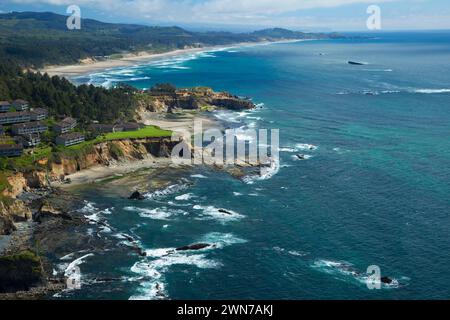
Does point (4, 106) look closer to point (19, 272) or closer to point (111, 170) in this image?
point (111, 170)

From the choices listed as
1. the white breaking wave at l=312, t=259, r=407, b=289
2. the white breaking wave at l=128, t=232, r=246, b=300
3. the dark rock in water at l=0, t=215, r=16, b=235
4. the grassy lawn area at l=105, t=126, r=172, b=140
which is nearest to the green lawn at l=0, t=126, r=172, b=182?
the grassy lawn area at l=105, t=126, r=172, b=140

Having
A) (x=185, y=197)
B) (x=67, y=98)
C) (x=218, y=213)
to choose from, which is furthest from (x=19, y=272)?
(x=67, y=98)

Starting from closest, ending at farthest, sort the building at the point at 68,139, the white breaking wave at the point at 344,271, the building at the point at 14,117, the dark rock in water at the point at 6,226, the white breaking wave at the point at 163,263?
the white breaking wave at the point at 163,263 → the white breaking wave at the point at 344,271 → the dark rock in water at the point at 6,226 → the building at the point at 68,139 → the building at the point at 14,117

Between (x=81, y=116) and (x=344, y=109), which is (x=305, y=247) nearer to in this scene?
(x=81, y=116)

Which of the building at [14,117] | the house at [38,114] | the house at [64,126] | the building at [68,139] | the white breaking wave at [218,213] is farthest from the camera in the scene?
the house at [38,114]

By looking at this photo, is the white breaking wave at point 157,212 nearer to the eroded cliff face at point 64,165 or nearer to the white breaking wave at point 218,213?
the white breaking wave at point 218,213

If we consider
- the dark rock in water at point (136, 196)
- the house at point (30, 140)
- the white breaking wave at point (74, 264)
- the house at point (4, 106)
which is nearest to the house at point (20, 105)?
the house at point (4, 106)
